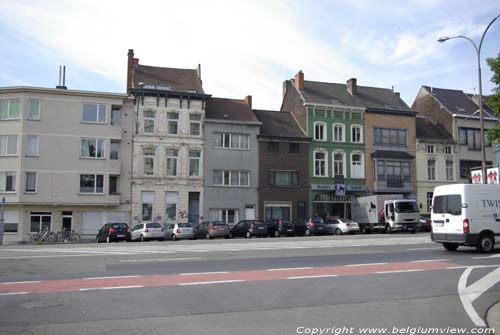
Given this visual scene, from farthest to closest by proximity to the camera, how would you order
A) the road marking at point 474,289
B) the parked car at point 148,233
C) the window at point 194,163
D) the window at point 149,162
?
the window at point 194,163
the window at point 149,162
the parked car at point 148,233
the road marking at point 474,289

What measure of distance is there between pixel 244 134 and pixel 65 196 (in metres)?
15.6

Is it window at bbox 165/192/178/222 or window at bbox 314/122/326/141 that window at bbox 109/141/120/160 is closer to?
window at bbox 165/192/178/222

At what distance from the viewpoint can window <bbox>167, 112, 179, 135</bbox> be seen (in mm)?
43094

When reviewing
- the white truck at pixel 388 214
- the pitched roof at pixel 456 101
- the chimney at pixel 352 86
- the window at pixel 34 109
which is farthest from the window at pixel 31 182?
the pitched roof at pixel 456 101

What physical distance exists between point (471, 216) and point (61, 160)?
31.7m

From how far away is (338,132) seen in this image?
48438mm

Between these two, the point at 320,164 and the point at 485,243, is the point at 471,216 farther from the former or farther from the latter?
the point at 320,164

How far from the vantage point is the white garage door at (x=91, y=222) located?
40188mm

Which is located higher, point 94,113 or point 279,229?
point 94,113

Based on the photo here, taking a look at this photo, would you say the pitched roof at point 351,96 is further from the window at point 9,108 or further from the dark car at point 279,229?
the window at point 9,108

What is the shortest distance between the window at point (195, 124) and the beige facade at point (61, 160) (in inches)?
217

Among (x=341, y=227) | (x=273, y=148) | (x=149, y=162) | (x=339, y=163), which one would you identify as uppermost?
(x=273, y=148)

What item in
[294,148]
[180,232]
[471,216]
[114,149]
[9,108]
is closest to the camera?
[471,216]

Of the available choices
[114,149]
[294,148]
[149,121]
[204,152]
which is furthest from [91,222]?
[294,148]
